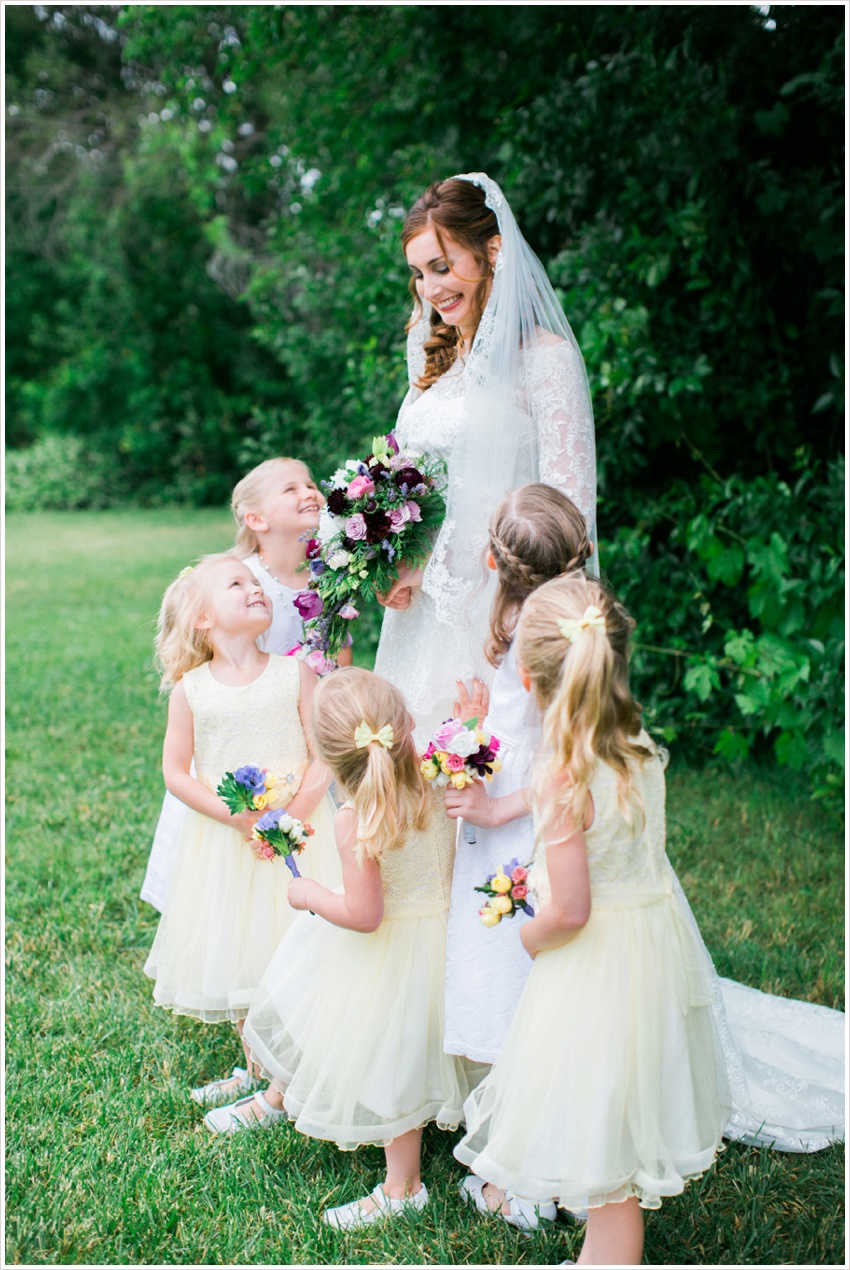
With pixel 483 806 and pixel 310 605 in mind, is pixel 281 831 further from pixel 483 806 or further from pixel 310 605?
pixel 310 605

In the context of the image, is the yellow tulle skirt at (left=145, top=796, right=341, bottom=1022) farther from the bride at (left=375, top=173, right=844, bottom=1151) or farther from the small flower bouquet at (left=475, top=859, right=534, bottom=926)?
the small flower bouquet at (left=475, top=859, right=534, bottom=926)

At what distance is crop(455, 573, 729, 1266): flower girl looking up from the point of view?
6.89 ft

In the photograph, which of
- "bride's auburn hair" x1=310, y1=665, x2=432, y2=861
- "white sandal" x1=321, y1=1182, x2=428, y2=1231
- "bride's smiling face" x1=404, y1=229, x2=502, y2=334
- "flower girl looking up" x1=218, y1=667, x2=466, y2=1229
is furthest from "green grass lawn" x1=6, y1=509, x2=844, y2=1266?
"bride's smiling face" x1=404, y1=229, x2=502, y2=334

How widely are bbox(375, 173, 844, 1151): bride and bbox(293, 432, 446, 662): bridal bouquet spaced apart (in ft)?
0.22

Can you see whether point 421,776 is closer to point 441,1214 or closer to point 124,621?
point 441,1214

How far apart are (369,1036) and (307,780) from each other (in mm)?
797

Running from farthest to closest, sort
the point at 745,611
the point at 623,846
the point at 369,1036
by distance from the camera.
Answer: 1. the point at 745,611
2. the point at 369,1036
3. the point at 623,846

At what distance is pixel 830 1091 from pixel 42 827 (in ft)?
12.4

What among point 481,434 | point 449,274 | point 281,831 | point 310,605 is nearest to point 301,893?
point 281,831

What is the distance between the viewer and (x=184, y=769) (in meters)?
3.10

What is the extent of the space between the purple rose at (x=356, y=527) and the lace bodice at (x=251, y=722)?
19.7 inches

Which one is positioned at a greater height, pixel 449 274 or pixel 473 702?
pixel 449 274

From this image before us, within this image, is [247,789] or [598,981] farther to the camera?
[247,789]

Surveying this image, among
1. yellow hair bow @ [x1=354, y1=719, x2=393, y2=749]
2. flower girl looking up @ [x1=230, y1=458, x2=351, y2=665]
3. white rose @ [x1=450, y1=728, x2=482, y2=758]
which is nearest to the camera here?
white rose @ [x1=450, y1=728, x2=482, y2=758]
